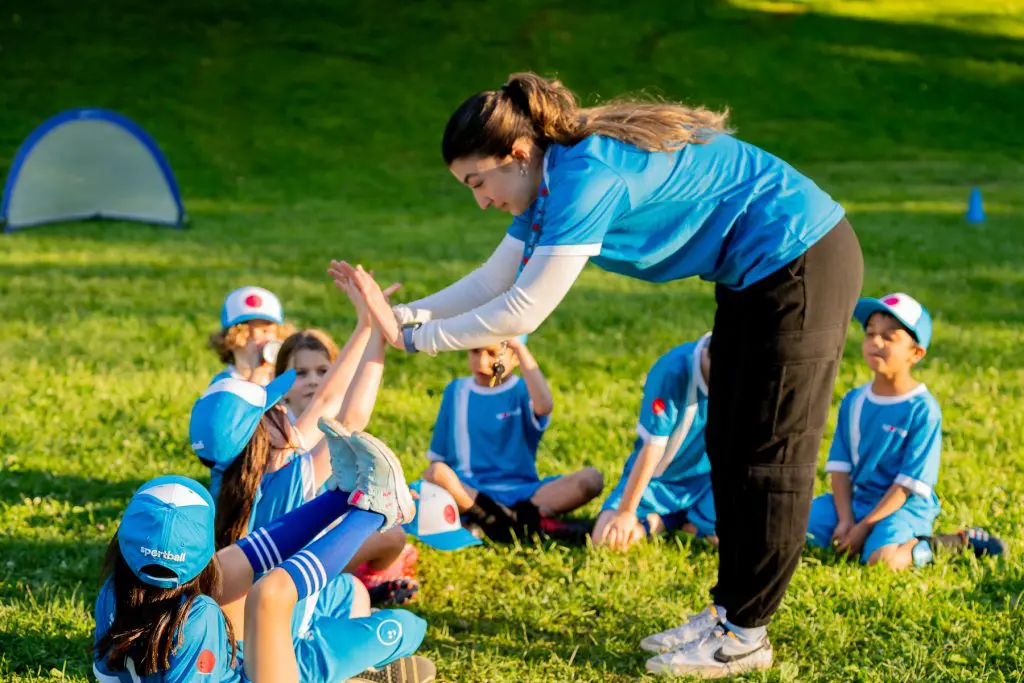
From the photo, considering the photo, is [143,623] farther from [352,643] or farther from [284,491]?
[284,491]

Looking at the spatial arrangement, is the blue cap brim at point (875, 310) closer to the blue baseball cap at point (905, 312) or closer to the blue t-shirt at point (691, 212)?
the blue baseball cap at point (905, 312)

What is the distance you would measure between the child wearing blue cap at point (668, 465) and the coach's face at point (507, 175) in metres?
1.48

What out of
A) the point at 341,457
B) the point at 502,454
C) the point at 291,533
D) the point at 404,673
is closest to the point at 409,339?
the point at 341,457

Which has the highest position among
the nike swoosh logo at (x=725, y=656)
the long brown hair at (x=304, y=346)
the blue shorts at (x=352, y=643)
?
the long brown hair at (x=304, y=346)

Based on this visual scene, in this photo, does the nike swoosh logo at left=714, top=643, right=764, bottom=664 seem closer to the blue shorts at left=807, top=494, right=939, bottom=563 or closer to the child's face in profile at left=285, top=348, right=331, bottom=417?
the blue shorts at left=807, top=494, right=939, bottom=563

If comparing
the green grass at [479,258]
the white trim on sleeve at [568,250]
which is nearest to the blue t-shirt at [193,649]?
the green grass at [479,258]

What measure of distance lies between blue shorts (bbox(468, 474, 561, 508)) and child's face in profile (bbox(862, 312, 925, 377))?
1409mm

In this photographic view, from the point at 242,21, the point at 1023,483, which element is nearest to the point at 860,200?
the point at 1023,483

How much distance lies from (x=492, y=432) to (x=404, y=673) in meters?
1.70

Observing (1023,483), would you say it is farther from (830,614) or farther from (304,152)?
(304,152)

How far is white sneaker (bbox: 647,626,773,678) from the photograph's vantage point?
3.67 metres

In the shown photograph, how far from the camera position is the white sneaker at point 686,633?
3.76 metres

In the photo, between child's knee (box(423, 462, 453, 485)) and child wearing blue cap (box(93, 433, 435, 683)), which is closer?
child wearing blue cap (box(93, 433, 435, 683))

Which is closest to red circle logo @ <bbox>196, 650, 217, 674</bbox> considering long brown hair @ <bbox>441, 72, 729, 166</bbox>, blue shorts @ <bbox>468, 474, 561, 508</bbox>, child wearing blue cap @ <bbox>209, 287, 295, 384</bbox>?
long brown hair @ <bbox>441, 72, 729, 166</bbox>
